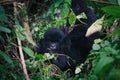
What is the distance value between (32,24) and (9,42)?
89 centimetres

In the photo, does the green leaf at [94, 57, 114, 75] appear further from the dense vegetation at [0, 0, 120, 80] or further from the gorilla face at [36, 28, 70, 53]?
the gorilla face at [36, 28, 70, 53]

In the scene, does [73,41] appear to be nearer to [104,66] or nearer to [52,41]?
[52,41]

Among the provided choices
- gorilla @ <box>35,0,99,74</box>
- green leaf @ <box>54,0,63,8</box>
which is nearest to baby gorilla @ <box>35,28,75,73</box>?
gorilla @ <box>35,0,99,74</box>

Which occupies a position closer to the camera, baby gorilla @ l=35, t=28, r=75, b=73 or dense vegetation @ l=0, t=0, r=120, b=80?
dense vegetation @ l=0, t=0, r=120, b=80

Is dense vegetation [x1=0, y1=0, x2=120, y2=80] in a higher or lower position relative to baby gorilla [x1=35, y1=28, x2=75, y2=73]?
lower

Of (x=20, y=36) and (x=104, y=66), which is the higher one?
(x=20, y=36)

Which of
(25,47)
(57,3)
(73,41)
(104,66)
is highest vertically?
(73,41)

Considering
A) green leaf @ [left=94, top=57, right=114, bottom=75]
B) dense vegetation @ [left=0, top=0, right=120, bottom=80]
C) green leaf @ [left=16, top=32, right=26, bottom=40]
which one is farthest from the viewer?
green leaf @ [left=16, top=32, right=26, bottom=40]

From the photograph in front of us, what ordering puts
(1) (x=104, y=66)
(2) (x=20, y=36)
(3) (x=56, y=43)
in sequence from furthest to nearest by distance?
(3) (x=56, y=43) → (2) (x=20, y=36) → (1) (x=104, y=66)

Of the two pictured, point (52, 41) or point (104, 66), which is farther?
point (52, 41)

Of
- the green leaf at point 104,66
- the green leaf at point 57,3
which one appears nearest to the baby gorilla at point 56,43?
the green leaf at point 57,3

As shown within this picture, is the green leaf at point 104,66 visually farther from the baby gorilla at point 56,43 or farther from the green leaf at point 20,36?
the baby gorilla at point 56,43

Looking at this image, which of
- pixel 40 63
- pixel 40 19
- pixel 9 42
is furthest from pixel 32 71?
pixel 40 19

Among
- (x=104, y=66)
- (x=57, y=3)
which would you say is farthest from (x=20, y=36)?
(x=104, y=66)
